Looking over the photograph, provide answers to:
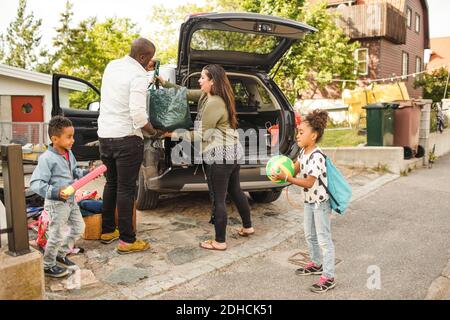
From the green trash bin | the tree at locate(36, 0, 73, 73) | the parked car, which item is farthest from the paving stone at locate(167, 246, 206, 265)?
the tree at locate(36, 0, 73, 73)

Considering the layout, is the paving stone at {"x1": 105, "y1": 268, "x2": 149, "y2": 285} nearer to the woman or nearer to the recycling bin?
the woman

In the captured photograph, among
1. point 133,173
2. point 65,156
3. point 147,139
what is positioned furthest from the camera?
point 147,139

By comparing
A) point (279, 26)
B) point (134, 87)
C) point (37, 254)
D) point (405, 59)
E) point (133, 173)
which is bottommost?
point (37, 254)

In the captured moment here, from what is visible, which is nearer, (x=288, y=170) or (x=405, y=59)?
(x=288, y=170)

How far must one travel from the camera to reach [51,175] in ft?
10.5

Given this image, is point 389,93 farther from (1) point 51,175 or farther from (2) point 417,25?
(2) point 417,25

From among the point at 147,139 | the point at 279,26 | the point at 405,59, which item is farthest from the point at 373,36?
the point at 147,139

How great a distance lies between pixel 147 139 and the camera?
4.30 m

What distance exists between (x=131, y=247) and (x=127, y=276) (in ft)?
1.69

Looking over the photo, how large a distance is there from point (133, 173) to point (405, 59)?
23.9 meters

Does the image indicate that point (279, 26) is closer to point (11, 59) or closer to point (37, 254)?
point (37, 254)

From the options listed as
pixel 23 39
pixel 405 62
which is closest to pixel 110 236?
pixel 405 62

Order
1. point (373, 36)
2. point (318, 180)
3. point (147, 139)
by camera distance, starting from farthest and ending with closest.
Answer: point (373, 36)
point (147, 139)
point (318, 180)

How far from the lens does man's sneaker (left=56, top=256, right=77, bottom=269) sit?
3.40 m
